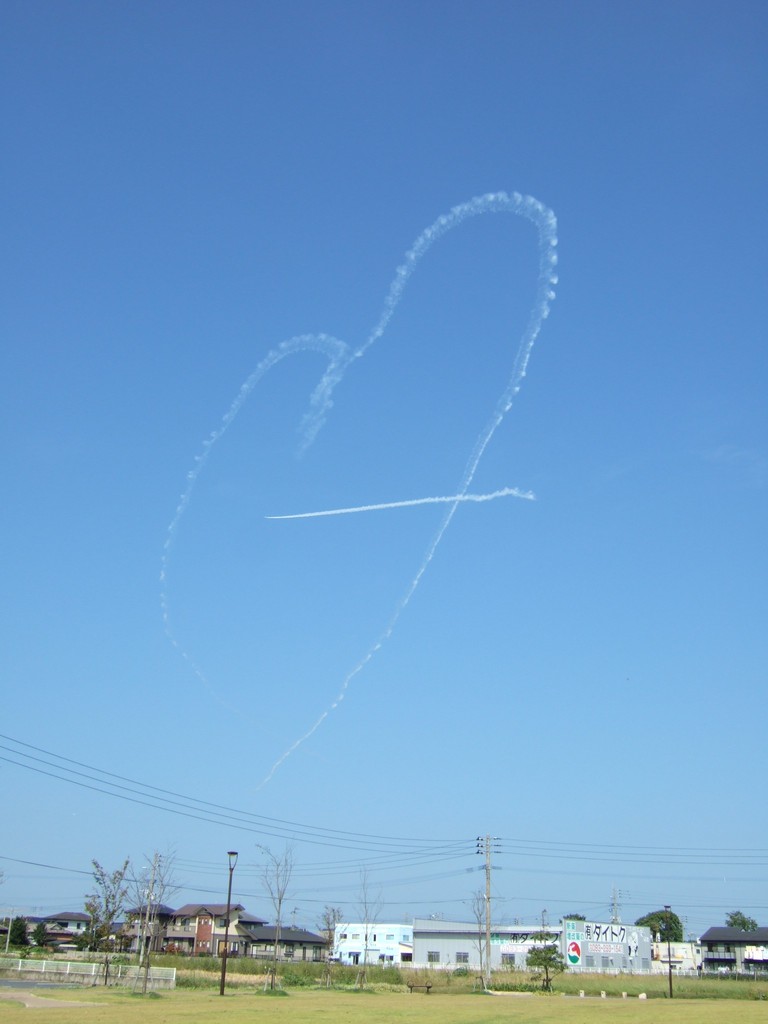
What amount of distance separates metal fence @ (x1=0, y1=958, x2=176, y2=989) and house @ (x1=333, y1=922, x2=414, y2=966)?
56.3 metres

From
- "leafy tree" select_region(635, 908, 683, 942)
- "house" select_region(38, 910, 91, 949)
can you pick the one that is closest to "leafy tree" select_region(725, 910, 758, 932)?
"leafy tree" select_region(635, 908, 683, 942)

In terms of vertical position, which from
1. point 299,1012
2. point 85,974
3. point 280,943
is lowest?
point 280,943

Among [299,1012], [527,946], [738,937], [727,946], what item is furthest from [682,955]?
[299,1012]

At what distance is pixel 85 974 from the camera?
51.1 meters

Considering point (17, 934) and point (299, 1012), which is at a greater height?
point (299, 1012)

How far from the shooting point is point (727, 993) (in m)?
61.8

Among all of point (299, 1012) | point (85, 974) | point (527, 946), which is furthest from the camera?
point (527, 946)

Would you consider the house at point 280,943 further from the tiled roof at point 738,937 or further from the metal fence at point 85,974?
the metal fence at point 85,974

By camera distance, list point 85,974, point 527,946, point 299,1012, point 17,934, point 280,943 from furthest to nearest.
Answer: point 280,943 < point 17,934 < point 527,946 < point 85,974 < point 299,1012

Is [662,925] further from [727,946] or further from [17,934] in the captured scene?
[17,934]

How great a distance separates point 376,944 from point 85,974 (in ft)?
211

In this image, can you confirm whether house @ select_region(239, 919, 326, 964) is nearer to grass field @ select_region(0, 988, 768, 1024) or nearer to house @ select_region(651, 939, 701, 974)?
house @ select_region(651, 939, 701, 974)

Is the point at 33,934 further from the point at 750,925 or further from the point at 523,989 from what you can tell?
the point at 750,925

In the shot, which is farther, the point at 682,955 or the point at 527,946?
the point at 682,955
